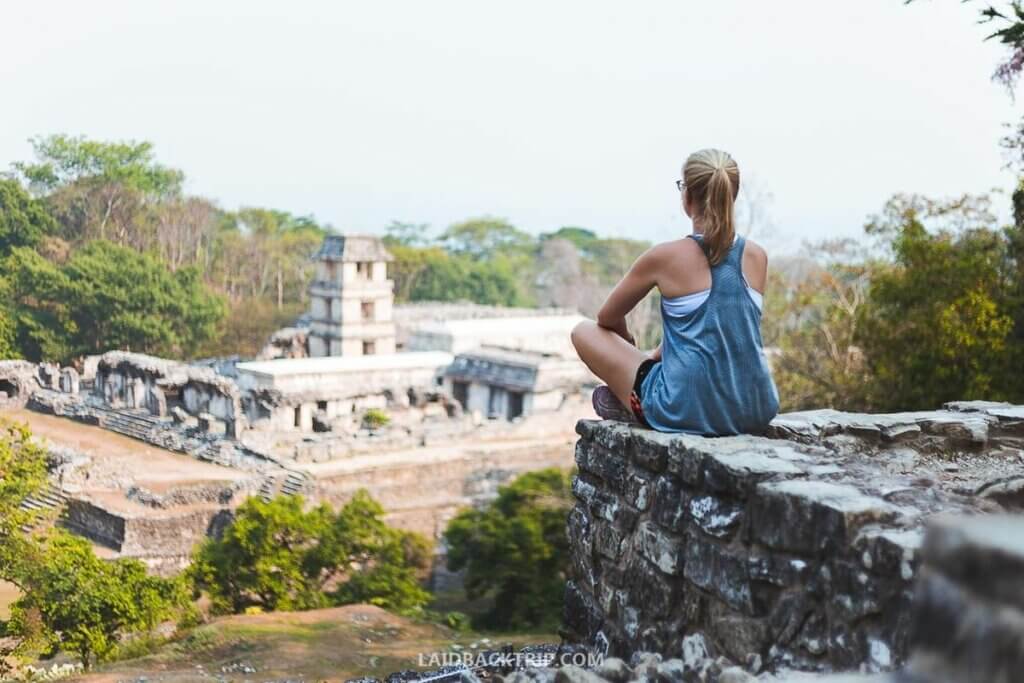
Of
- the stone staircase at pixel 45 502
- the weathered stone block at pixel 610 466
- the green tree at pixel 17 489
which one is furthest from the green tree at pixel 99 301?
the weathered stone block at pixel 610 466

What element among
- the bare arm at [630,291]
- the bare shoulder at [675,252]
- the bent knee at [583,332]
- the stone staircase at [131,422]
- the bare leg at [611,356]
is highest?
the bare shoulder at [675,252]

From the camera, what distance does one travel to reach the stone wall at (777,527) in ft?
9.38

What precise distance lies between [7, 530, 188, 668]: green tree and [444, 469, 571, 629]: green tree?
4914 millimetres

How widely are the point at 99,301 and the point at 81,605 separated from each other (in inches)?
174

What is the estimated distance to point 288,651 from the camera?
719 cm

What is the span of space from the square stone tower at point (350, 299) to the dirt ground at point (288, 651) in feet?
47.8

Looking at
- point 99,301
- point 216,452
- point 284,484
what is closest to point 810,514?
point 99,301

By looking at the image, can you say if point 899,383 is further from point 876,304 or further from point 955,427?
point 955,427

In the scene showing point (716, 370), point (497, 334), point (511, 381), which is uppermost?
point (716, 370)

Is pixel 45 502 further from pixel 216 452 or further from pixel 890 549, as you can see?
pixel 890 549

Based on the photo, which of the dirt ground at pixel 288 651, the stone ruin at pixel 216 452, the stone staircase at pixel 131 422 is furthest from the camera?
the stone staircase at pixel 131 422

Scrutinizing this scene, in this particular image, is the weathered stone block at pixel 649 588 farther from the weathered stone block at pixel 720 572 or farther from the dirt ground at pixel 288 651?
the dirt ground at pixel 288 651

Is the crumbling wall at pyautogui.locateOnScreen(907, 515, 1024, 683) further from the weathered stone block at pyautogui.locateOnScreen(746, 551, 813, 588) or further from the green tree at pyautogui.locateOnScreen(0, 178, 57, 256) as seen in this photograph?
the green tree at pyautogui.locateOnScreen(0, 178, 57, 256)

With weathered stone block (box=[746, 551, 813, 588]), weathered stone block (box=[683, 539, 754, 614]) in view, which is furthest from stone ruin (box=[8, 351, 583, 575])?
weathered stone block (box=[746, 551, 813, 588])
